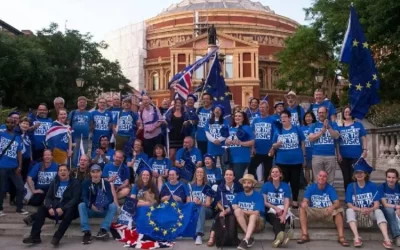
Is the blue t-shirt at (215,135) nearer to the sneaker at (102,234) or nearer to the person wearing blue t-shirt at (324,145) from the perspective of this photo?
the person wearing blue t-shirt at (324,145)

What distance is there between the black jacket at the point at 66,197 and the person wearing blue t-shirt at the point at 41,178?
0.65 metres

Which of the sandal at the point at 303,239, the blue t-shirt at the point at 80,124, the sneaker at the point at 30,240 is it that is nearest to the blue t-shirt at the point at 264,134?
the sandal at the point at 303,239

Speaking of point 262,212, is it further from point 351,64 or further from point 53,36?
point 53,36

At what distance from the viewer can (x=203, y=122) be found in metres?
10.8

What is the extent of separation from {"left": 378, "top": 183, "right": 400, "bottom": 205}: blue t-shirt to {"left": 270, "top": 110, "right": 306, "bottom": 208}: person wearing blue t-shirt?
4.96 feet

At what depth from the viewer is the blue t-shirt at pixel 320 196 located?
8375 mm

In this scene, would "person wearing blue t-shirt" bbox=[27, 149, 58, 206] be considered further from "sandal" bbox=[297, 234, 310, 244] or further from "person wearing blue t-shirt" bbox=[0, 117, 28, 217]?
"sandal" bbox=[297, 234, 310, 244]

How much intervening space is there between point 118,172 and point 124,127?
166 cm

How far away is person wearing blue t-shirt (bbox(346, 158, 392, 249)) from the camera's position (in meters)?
8.02

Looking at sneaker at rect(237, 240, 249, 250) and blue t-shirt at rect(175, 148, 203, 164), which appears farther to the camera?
blue t-shirt at rect(175, 148, 203, 164)

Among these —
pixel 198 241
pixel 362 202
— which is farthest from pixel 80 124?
pixel 362 202

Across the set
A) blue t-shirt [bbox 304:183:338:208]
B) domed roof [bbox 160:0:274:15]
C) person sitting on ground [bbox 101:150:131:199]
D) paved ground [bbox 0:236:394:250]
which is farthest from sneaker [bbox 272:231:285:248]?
domed roof [bbox 160:0:274:15]

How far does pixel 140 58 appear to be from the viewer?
250ft

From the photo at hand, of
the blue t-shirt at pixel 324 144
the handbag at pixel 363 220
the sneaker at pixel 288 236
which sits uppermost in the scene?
the blue t-shirt at pixel 324 144
